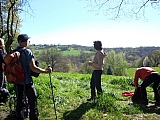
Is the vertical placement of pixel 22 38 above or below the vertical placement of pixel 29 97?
above

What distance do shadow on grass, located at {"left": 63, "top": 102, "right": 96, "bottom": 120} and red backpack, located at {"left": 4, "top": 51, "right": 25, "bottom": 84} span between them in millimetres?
1933

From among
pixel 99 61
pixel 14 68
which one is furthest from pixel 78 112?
pixel 14 68

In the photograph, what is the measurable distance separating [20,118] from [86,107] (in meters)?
2.11

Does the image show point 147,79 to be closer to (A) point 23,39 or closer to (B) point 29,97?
(B) point 29,97

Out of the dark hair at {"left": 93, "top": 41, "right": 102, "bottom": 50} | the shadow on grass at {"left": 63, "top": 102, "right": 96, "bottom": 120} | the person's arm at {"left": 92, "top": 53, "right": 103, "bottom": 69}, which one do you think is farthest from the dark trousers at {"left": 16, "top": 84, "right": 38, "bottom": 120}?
the dark hair at {"left": 93, "top": 41, "right": 102, "bottom": 50}

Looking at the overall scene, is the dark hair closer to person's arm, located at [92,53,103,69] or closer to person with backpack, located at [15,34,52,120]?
person's arm, located at [92,53,103,69]

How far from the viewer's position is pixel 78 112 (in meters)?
5.99

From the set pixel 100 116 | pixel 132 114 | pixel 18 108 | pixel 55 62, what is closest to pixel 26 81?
pixel 18 108

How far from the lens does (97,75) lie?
676cm

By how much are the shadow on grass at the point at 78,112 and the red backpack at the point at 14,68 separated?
1.93m

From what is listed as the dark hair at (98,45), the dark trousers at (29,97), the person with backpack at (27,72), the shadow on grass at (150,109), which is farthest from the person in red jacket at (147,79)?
the dark trousers at (29,97)

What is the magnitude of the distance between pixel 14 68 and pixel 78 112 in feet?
8.18

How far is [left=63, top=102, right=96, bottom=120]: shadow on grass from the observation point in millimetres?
5660

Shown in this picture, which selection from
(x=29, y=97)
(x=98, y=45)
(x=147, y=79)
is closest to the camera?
(x=29, y=97)
